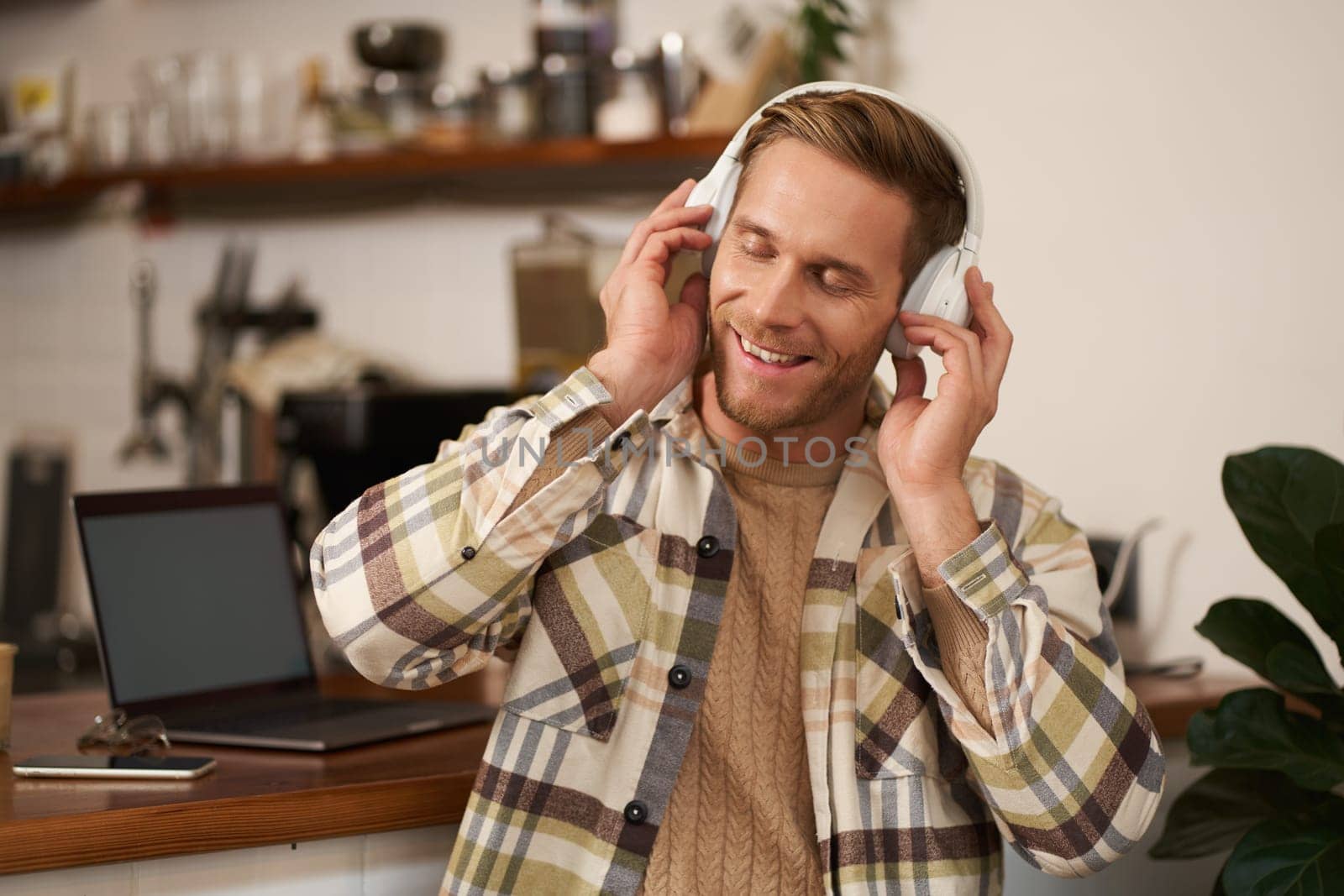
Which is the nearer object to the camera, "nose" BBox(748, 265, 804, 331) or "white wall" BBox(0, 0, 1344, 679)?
"nose" BBox(748, 265, 804, 331)

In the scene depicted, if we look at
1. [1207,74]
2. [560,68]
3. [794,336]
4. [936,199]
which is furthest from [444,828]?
[560,68]

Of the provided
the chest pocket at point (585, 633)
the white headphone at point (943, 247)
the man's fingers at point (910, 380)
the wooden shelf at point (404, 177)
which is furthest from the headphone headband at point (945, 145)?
the wooden shelf at point (404, 177)

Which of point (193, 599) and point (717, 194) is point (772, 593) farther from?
point (193, 599)

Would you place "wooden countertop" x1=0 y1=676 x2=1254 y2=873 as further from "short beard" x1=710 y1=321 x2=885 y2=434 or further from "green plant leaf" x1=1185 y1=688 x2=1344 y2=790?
"green plant leaf" x1=1185 y1=688 x2=1344 y2=790

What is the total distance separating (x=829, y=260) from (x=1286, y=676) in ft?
1.86

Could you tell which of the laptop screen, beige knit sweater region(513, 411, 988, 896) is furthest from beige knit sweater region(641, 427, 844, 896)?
the laptop screen

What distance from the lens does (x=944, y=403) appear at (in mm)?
1238

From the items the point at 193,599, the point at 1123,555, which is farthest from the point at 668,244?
the point at 1123,555

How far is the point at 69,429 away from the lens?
3.89 m

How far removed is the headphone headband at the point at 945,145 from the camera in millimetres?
1295

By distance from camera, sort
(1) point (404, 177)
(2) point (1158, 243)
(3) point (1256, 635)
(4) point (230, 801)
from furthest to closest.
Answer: (1) point (404, 177), (2) point (1158, 243), (3) point (1256, 635), (4) point (230, 801)

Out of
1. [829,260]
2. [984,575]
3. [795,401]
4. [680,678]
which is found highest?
[829,260]

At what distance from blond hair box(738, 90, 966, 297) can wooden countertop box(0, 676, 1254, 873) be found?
0.62m

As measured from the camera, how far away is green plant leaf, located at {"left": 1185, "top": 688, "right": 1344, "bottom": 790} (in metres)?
1.32
